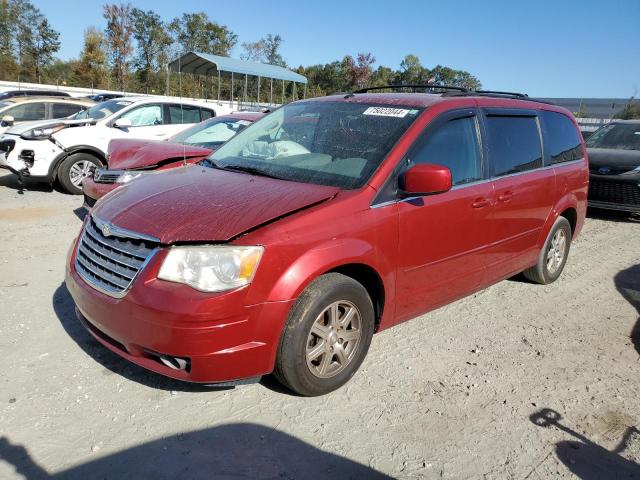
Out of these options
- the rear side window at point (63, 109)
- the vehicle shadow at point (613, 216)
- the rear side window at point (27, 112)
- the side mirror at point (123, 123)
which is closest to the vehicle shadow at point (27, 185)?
the side mirror at point (123, 123)

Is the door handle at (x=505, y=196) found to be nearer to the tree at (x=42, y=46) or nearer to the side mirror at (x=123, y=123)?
the side mirror at (x=123, y=123)

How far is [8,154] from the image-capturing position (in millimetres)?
8398

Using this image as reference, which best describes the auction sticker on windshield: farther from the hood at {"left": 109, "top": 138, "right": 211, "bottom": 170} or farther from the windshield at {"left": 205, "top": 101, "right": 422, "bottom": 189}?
the hood at {"left": 109, "top": 138, "right": 211, "bottom": 170}

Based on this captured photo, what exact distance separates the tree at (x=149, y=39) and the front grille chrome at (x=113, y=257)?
1791 inches

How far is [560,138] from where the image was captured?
5102mm

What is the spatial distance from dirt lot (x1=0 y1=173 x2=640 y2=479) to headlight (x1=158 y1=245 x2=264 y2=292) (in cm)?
82

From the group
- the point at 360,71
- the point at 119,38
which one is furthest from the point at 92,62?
the point at 360,71

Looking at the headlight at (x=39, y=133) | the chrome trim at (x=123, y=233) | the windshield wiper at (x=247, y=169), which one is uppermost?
the windshield wiper at (x=247, y=169)

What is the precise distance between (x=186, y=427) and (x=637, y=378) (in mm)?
3052

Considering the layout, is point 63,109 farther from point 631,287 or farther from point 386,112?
point 631,287

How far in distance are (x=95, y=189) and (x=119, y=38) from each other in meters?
43.2

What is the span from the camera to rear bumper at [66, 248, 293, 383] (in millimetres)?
2516

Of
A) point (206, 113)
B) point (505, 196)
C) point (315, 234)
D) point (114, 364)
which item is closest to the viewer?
point (315, 234)

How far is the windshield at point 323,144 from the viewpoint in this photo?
3.32 meters
